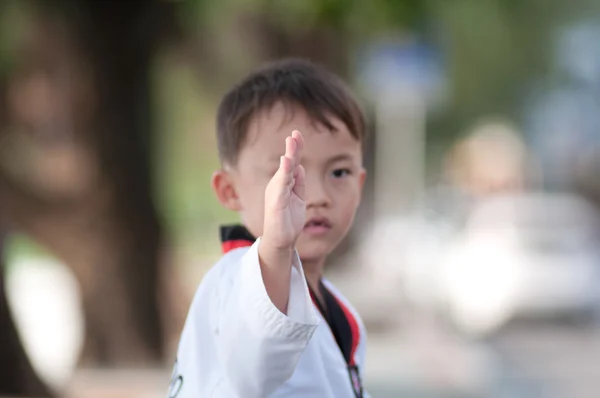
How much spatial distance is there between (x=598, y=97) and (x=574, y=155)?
2350mm

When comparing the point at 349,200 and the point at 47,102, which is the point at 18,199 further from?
the point at 349,200

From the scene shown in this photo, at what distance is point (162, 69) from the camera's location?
404 inches

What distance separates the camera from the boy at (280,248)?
1.74 metres

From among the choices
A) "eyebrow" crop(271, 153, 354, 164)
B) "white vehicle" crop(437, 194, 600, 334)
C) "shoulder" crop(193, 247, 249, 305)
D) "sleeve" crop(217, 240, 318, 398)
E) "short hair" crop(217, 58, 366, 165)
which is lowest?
"sleeve" crop(217, 240, 318, 398)

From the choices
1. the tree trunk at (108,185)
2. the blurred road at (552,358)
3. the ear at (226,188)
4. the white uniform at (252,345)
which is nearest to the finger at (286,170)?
the white uniform at (252,345)

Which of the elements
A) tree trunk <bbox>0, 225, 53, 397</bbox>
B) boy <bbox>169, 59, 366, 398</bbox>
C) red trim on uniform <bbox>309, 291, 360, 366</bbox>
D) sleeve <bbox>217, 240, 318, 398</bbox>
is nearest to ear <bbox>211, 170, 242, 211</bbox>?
boy <bbox>169, 59, 366, 398</bbox>

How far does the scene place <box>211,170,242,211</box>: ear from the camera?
7.09 feet

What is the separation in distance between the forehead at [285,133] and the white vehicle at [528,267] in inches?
417

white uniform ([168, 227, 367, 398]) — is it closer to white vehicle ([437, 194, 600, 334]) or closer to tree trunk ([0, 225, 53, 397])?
tree trunk ([0, 225, 53, 397])

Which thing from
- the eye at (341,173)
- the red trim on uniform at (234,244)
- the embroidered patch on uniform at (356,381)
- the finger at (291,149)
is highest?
the eye at (341,173)

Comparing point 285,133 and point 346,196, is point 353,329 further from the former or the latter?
point 285,133

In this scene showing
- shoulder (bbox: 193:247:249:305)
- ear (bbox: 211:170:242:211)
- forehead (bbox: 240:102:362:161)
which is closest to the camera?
shoulder (bbox: 193:247:249:305)

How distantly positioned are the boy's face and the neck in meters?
0.02

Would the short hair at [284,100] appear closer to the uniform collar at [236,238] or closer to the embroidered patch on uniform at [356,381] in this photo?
the uniform collar at [236,238]
